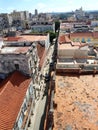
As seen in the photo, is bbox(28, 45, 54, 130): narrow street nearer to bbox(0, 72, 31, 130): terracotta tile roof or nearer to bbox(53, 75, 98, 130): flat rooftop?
bbox(0, 72, 31, 130): terracotta tile roof

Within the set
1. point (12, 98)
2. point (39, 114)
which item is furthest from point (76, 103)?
point (39, 114)

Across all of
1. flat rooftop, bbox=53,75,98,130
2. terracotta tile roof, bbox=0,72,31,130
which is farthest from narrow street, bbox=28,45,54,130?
flat rooftop, bbox=53,75,98,130

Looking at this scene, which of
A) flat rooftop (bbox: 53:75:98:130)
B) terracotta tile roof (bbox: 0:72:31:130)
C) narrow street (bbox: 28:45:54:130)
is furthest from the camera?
narrow street (bbox: 28:45:54:130)

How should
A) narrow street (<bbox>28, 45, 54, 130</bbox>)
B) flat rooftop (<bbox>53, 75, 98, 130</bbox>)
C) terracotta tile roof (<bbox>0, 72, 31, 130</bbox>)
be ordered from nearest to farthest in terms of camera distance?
flat rooftop (<bbox>53, 75, 98, 130</bbox>) → terracotta tile roof (<bbox>0, 72, 31, 130</bbox>) → narrow street (<bbox>28, 45, 54, 130</bbox>)

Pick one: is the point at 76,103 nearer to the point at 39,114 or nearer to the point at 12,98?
the point at 12,98

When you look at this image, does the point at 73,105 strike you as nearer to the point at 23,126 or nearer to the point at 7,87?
the point at 23,126

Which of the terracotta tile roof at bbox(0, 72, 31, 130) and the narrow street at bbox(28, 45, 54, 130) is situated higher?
the terracotta tile roof at bbox(0, 72, 31, 130)

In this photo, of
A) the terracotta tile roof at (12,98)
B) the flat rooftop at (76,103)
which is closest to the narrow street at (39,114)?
the terracotta tile roof at (12,98)
